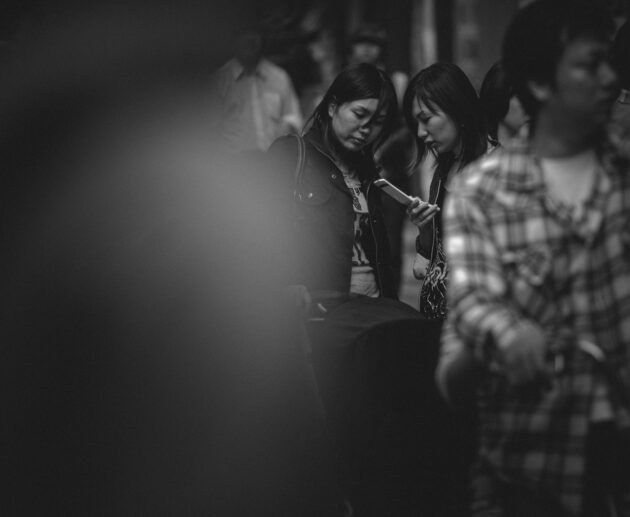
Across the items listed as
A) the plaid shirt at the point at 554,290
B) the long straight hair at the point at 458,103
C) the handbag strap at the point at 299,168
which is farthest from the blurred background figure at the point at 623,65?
the plaid shirt at the point at 554,290

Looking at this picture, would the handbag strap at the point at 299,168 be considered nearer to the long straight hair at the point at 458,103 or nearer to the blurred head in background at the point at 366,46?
the long straight hair at the point at 458,103

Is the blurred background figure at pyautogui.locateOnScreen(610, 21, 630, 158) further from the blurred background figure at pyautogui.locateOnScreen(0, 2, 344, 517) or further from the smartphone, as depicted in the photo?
the blurred background figure at pyautogui.locateOnScreen(0, 2, 344, 517)

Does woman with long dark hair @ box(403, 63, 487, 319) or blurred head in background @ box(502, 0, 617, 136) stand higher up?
blurred head in background @ box(502, 0, 617, 136)

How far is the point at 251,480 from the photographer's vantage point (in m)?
4.48

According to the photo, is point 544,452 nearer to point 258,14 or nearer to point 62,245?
point 62,245

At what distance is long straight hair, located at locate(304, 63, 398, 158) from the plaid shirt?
221 centimetres

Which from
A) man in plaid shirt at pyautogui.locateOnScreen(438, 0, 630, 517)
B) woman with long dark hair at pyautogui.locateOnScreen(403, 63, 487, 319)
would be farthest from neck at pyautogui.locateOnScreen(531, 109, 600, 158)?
woman with long dark hair at pyautogui.locateOnScreen(403, 63, 487, 319)

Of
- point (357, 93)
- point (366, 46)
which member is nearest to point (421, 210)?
point (357, 93)

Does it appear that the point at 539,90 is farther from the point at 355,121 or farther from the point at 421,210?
the point at 355,121

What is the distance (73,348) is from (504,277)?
2.17m

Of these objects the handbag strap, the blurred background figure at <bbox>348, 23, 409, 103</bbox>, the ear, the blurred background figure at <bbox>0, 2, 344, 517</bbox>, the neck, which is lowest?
the blurred background figure at <bbox>0, 2, 344, 517</bbox>

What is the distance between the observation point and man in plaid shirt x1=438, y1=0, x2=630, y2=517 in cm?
277

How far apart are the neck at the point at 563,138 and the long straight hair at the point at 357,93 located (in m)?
2.17

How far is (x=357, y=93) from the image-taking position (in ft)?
16.4
